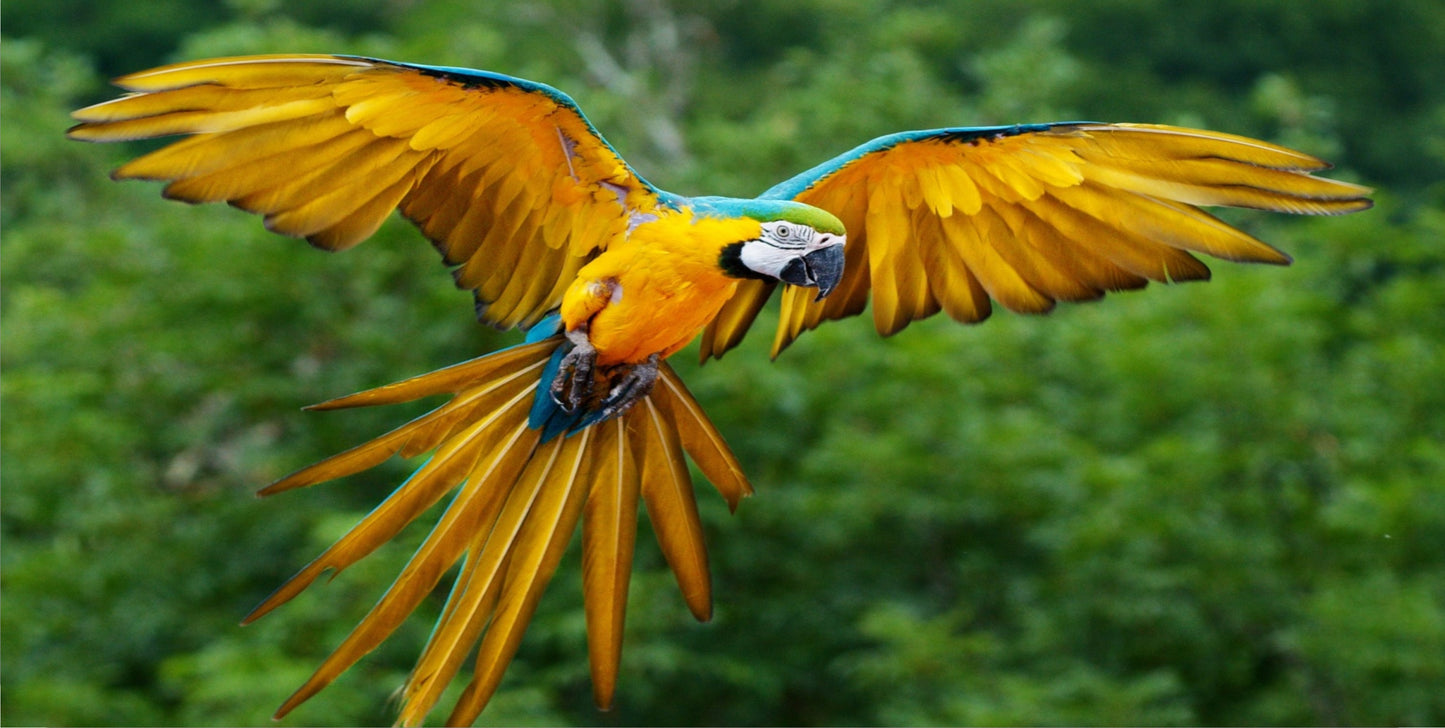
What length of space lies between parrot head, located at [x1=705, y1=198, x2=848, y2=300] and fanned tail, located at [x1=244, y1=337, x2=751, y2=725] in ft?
1.33

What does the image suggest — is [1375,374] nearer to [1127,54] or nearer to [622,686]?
[622,686]

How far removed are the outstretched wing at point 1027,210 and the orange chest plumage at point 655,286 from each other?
0.29 metres

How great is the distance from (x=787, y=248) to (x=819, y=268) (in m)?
0.06

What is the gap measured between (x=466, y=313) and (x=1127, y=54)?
10.2m

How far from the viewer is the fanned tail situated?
7.66ft

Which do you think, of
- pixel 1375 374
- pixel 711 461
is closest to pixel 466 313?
pixel 711 461

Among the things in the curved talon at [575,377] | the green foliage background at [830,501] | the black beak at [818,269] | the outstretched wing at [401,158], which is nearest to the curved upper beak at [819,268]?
the black beak at [818,269]

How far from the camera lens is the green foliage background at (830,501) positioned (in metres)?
5.77

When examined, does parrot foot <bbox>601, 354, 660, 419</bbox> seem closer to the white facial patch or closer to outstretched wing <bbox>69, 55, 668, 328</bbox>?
outstretched wing <bbox>69, 55, 668, 328</bbox>

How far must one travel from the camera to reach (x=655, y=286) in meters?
2.30

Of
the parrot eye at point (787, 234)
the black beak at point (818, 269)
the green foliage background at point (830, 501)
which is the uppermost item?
the parrot eye at point (787, 234)

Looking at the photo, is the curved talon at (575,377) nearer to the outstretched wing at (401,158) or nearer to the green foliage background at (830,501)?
the outstretched wing at (401,158)

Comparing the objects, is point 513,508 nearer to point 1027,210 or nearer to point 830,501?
point 1027,210

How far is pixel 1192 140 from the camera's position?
8.14 feet
